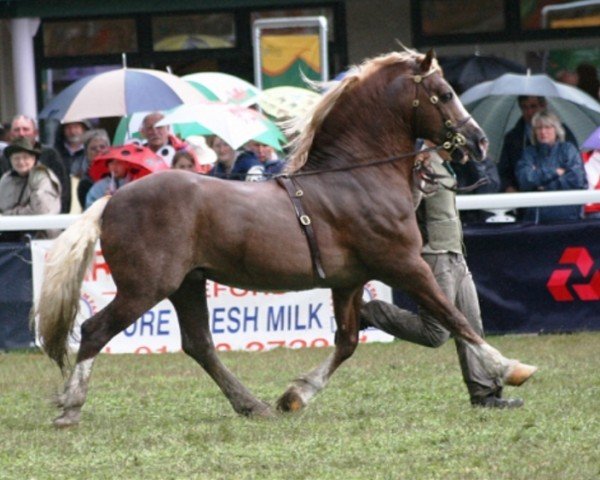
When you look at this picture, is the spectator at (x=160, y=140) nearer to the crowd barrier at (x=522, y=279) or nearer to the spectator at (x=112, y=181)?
the spectator at (x=112, y=181)

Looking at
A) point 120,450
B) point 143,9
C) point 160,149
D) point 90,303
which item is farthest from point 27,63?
point 120,450

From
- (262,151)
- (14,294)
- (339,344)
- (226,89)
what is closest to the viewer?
(339,344)

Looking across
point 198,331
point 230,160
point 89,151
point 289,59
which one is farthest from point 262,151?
point 198,331

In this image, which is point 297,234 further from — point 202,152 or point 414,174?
point 202,152

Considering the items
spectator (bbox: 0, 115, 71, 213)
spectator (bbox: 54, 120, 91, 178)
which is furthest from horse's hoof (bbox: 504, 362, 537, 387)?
spectator (bbox: 54, 120, 91, 178)

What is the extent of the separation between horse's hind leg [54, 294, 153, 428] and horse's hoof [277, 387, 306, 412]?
0.98m

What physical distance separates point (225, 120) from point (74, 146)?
263 centimetres

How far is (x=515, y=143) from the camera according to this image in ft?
47.9

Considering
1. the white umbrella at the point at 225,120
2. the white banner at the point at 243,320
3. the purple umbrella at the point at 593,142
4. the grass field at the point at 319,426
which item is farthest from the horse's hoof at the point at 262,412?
the purple umbrella at the point at 593,142

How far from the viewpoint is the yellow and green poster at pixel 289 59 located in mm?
17047

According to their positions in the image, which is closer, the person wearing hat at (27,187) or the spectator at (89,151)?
the person wearing hat at (27,187)

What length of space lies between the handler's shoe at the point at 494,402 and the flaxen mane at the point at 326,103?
1747 millimetres

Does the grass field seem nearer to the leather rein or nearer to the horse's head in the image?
the leather rein

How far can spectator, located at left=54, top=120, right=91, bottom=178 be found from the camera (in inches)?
626
